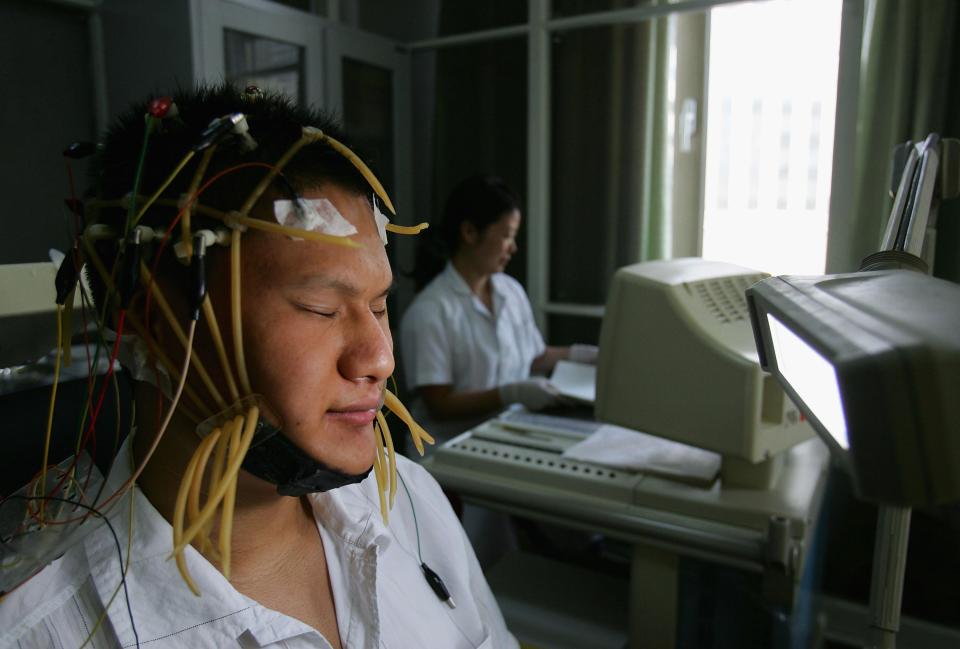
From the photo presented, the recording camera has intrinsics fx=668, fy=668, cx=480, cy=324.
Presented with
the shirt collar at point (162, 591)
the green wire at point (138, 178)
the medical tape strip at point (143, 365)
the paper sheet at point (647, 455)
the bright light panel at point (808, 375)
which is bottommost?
the paper sheet at point (647, 455)

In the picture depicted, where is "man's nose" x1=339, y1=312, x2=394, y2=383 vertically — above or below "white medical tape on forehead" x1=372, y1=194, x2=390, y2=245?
below

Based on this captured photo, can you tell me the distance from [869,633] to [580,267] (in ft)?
7.65

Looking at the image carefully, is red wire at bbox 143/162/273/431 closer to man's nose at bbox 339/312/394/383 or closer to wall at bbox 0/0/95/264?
man's nose at bbox 339/312/394/383

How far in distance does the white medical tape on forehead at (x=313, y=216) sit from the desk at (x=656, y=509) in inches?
31.7

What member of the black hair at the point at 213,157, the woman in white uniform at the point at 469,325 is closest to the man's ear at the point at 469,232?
the woman in white uniform at the point at 469,325

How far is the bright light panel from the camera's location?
39cm

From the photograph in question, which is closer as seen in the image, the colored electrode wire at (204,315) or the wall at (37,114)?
the colored electrode wire at (204,315)

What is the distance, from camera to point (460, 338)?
2.42 m

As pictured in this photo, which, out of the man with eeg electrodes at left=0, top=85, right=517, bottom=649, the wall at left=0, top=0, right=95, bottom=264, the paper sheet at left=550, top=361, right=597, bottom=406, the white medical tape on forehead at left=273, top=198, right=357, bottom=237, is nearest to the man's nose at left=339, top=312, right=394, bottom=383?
the man with eeg electrodes at left=0, top=85, right=517, bottom=649

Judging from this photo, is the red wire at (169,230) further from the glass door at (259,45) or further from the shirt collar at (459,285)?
the shirt collar at (459,285)

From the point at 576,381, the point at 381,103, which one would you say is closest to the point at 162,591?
the point at 576,381

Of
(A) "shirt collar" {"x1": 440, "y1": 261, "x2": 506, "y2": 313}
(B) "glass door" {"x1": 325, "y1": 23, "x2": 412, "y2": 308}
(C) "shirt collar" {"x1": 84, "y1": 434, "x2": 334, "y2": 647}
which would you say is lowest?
(C) "shirt collar" {"x1": 84, "y1": 434, "x2": 334, "y2": 647}

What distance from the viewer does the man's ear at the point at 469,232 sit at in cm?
243

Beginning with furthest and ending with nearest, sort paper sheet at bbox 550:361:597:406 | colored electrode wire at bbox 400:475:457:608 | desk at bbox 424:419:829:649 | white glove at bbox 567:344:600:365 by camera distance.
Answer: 1. white glove at bbox 567:344:600:365
2. paper sheet at bbox 550:361:597:406
3. desk at bbox 424:419:829:649
4. colored electrode wire at bbox 400:475:457:608
